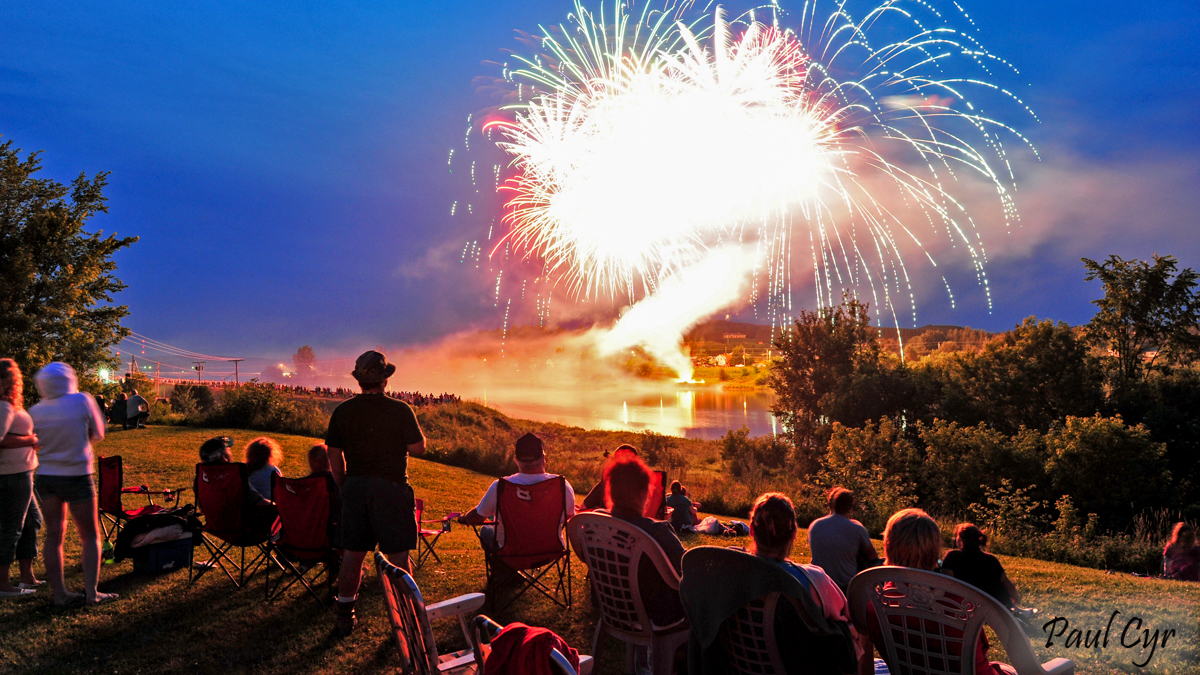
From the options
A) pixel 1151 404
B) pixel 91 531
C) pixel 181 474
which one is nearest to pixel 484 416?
pixel 181 474

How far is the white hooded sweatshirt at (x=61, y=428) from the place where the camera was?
459 cm

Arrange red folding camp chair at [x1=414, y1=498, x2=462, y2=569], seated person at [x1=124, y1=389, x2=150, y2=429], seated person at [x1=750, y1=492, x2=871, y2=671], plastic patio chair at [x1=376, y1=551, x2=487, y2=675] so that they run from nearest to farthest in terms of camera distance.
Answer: plastic patio chair at [x1=376, y1=551, x2=487, y2=675], seated person at [x1=750, y1=492, x2=871, y2=671], red folding camp chair at [x1=414, y1=498, x2=462, y2=569], seated person at [x1=124, y1=389, x2=150, y2=429]

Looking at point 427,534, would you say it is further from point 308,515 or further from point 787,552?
point 787,552

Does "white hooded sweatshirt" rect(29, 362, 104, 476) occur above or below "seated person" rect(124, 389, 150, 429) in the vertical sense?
above

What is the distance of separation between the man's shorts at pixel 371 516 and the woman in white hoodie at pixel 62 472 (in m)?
2.19

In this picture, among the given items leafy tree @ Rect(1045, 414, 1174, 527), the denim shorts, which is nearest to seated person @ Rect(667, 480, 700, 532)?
the denim shorts

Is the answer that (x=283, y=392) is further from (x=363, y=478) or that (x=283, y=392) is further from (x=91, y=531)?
(x=363, y=478)

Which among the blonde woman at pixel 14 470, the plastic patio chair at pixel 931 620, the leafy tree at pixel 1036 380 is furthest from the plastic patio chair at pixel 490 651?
the leafy tree at pixel 1036 380

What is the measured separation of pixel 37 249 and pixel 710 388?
9191cm

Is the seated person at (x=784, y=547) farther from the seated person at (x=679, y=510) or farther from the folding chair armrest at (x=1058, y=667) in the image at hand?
the seated person at (x=679, y=510)

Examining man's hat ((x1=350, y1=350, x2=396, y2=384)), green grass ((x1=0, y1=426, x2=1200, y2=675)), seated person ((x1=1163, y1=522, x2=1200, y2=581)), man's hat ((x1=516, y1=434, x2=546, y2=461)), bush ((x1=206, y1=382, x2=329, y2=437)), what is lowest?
seated person ((x1=1163, y1=522, x2=1200, y2=581))

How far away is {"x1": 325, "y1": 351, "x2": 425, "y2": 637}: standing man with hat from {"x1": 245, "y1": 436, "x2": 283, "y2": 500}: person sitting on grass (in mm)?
1993

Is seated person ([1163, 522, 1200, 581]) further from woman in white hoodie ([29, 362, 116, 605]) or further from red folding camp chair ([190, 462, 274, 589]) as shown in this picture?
woman in white hoodie ([29, 362, 116, 605])

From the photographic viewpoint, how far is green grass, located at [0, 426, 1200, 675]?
3.96 m
